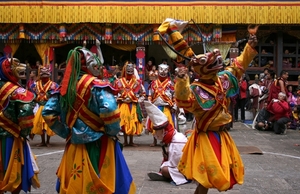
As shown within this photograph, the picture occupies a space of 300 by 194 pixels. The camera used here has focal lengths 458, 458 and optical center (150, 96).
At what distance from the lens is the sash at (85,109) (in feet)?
14.9

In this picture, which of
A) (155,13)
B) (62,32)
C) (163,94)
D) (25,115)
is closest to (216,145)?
(25,115)

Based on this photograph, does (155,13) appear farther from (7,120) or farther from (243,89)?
(7,120)

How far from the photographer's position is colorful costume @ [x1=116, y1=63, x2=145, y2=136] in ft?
34.9

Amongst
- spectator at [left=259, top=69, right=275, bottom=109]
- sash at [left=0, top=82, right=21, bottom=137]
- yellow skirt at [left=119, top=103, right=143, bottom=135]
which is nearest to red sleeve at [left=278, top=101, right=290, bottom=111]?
spectator at [left=259, top=69, right=275, bottom=109]

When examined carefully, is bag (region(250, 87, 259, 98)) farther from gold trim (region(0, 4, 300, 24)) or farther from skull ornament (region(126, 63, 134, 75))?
skull ornament (region(126, 63, 134, 75))

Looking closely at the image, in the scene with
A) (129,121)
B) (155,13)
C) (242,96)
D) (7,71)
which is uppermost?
(155,13)

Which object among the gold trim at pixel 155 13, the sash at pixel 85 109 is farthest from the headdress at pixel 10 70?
the gold trim at pixel 155 13

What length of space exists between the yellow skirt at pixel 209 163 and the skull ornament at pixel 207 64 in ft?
2.20

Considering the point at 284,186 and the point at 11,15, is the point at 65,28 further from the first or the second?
the point at 284,186

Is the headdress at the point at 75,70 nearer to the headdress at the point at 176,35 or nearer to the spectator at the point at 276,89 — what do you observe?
the headdress at the point at 176,35

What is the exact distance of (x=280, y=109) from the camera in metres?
13.1

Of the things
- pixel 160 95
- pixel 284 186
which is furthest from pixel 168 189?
pixel 160 95

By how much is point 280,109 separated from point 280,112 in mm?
120

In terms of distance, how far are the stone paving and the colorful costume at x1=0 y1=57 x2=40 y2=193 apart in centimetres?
105
